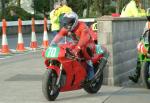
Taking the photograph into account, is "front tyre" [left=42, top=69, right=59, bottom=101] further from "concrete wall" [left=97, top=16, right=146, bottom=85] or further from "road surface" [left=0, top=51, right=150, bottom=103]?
"concrete wall" [left=97, top=16, right=146, bottom=85]

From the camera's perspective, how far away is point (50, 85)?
31.5 ft

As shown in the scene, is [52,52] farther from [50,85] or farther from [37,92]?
[37,92]

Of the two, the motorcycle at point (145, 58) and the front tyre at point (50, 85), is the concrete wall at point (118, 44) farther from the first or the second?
the front tyre at point (50, 85)

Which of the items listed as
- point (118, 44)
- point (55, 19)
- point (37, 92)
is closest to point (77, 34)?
point (37, 92)

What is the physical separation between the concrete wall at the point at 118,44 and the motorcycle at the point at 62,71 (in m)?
1.47

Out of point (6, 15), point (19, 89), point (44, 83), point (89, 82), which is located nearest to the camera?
point (44, 83)

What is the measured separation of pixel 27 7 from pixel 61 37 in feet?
167

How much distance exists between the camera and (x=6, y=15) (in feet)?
131

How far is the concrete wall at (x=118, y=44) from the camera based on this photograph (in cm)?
1171

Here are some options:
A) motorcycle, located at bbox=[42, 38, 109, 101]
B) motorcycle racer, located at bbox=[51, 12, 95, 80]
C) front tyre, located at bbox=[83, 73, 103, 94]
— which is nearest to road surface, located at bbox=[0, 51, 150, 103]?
front tyre, located at bbox=[83, 73, 103, 94]

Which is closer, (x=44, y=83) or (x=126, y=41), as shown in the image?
(x=44, y=83)

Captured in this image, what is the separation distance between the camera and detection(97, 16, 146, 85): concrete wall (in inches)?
461

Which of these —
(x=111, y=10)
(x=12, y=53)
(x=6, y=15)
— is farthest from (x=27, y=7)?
(x=12, y=53)

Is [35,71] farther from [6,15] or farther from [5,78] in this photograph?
[6,15]
